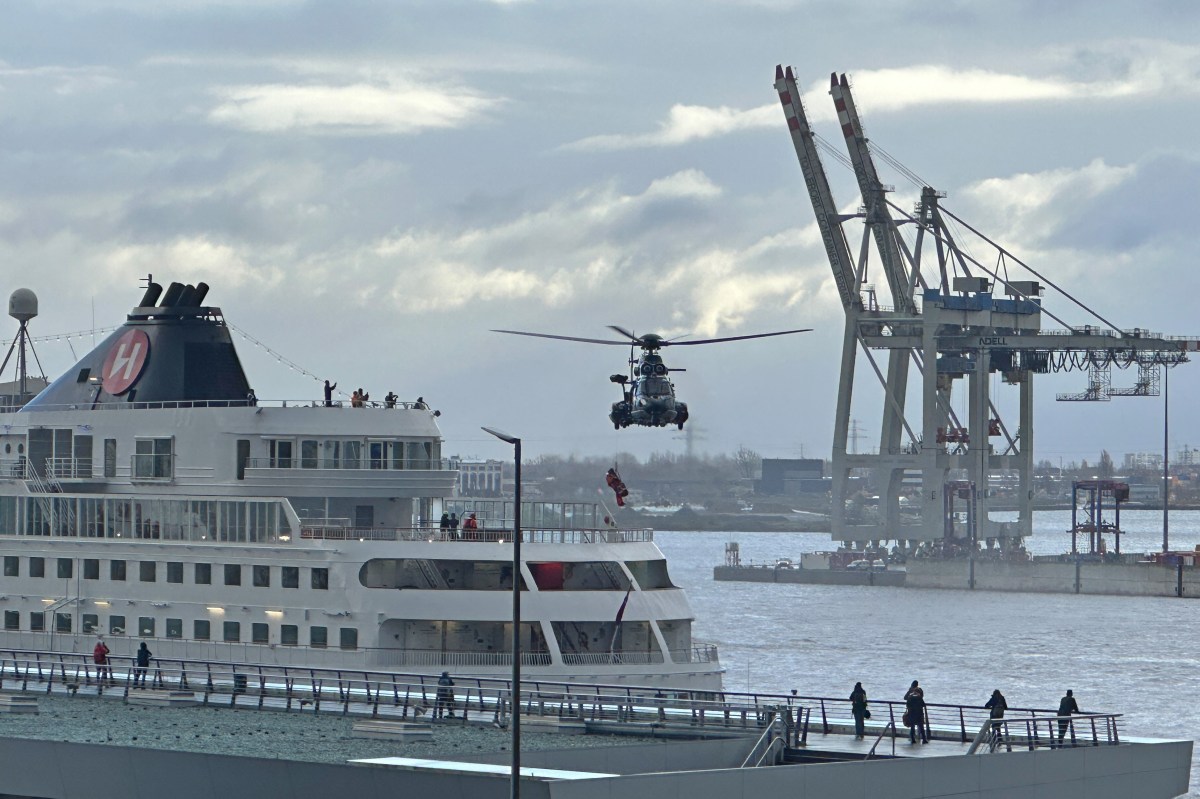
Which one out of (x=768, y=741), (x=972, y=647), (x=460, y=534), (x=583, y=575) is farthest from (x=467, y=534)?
(x=972, y=647)

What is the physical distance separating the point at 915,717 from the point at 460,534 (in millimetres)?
15586

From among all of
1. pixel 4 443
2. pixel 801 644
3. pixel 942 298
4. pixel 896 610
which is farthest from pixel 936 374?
pixel 4 443

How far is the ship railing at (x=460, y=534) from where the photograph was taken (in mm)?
50312

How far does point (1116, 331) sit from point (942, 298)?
13819mm

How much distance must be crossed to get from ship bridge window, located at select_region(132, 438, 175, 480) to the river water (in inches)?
1027

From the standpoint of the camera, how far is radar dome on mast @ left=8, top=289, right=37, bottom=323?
72.8m

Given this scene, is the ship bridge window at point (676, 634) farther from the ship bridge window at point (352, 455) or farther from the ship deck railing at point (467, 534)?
the ship bridge window at point (352, 455)

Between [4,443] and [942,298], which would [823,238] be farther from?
[4,443]

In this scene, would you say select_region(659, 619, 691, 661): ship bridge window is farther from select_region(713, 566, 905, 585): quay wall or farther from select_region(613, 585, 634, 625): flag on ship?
select_region(713, 566, 905, 585): quay wall

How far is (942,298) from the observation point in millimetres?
151625

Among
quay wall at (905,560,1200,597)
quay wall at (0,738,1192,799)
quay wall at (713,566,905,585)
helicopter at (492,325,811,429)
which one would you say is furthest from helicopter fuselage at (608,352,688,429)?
quay wall at (713,566,905,585)

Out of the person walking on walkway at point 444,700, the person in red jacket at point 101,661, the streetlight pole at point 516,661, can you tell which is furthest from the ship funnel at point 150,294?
the streetlight pole at point 516,661

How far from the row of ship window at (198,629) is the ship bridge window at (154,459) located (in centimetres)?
381

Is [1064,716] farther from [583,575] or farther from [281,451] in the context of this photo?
[281,451]
